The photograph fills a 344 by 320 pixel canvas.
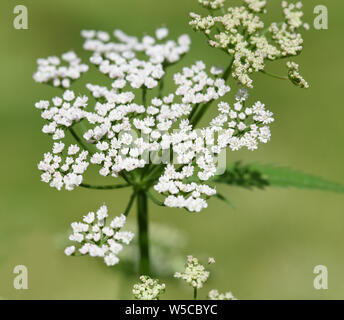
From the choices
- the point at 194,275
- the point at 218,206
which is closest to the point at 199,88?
the point at 194,275

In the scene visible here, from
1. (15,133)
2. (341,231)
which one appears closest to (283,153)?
(341,231)

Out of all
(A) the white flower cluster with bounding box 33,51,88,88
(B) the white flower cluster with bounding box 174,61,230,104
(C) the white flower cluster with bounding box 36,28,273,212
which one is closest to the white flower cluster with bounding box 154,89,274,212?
(C) the white flower cluster with bounding box 36,28,273,212

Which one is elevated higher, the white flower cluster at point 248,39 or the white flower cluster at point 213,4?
the white flower cluster at point 213,4

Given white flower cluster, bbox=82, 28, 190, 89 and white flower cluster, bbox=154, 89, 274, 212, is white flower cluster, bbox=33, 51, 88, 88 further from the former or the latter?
white flower cluster, bbox=154, 89, 274, 212

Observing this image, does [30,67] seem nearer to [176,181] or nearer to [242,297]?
[242,297]

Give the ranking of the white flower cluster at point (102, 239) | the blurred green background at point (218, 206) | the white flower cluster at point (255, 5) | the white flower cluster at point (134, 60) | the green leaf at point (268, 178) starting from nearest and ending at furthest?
the white flower cluster at point (102, 239)
the white flower cluster at point (255, 5)
the green leaf at point (268, 178)
the white flower cluster at point (134, 60)
the blurred green background at point (218, 206)

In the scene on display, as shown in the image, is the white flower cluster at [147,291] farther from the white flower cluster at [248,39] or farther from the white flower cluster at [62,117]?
the white flower cluster at [248,39]

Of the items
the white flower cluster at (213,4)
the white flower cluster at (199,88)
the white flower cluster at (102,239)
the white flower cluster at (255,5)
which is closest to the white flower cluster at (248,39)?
the white flower cluster at (255,5)

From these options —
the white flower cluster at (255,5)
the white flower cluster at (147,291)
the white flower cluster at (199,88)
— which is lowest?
the white flower cluster at (147,291)
